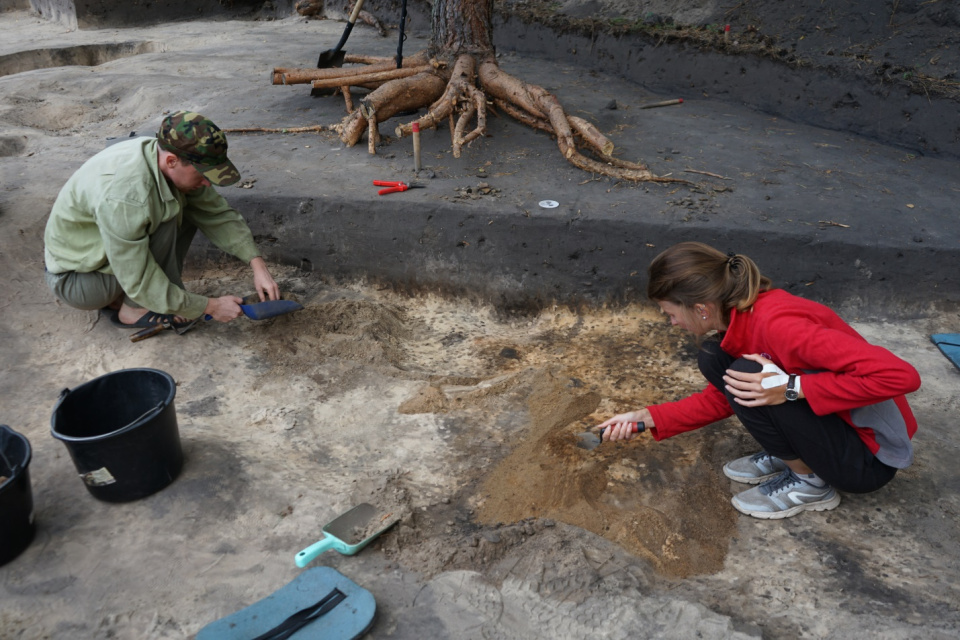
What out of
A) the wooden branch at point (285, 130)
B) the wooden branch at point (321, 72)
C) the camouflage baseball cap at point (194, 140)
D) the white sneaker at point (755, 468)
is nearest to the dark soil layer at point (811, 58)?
the wooden branch at point (321, 72)

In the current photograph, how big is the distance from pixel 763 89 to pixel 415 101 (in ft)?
8.68

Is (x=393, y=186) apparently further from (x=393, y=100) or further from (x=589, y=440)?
(x=589, y=440)

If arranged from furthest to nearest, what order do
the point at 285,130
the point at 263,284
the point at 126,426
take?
the point at 285,130 → the point at 263,284 → the point at 126,426

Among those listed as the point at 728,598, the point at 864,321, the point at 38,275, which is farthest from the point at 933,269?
the point at 38,275

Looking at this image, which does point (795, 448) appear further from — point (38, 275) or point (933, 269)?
point (38, 275)

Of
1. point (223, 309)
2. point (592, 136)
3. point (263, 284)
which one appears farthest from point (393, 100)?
point (223, 309)

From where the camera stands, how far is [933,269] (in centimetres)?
326

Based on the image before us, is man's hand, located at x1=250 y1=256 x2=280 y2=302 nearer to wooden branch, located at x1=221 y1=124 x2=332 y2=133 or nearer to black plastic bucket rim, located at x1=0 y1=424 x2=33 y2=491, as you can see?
black plastic bucket rim, located at x1=0 y1=424 x2=33 y2=491

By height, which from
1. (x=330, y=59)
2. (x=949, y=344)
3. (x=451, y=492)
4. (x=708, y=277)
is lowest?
(x=451, y=492)

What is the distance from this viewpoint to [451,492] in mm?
2342

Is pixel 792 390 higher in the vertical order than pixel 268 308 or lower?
higher

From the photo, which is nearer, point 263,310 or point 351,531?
point 351,531

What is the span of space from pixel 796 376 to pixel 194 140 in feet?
7.64

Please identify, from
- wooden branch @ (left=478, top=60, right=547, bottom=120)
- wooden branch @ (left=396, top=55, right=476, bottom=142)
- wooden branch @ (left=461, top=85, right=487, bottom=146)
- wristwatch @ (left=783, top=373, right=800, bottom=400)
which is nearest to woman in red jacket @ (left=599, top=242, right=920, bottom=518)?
wristwatch @ (left=783, top=373, right=800, bottom=400)
